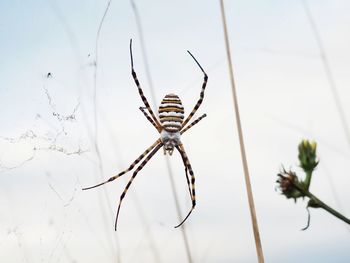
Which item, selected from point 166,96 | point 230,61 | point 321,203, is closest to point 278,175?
point 321,203

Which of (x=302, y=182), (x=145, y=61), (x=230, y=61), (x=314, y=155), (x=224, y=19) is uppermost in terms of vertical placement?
(x=145, y=61)

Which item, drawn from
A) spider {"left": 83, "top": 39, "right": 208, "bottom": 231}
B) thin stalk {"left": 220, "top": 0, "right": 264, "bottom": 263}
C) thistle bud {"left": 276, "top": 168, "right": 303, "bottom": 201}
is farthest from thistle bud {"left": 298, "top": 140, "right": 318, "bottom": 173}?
spider {"left": 83, "top": 39, "right": 208, "bottom": 231}

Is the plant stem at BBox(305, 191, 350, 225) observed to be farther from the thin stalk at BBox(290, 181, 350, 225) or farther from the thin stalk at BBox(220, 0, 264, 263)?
the thin stalk at BBox(220, 0, 264, 263)

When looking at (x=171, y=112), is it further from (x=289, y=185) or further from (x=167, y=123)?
(x=289, y=185)

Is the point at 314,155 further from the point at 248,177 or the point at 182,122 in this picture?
the point at 182,122

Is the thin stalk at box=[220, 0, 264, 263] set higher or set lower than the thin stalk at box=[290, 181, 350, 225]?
higher

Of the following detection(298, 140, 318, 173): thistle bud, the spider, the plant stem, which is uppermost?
the spider

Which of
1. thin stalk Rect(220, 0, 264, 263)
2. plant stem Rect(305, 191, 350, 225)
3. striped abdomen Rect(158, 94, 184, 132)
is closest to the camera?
plant stem Rect(305, 191, 350, 225)

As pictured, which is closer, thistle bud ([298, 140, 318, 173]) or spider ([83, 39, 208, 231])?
thistle bud ([298, 140, 318, 173])

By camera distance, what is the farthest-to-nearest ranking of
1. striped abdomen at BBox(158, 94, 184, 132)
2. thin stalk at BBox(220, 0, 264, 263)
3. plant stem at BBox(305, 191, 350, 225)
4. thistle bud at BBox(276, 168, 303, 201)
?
striped abdomen at BBox(158, 94, 184, 132) < thin stalk at BBox(220, 0, 264, 263) < thistle bud at BBox(276, 168, 303, 201) < plant stem at BBox(305, 191, 350, 225)
